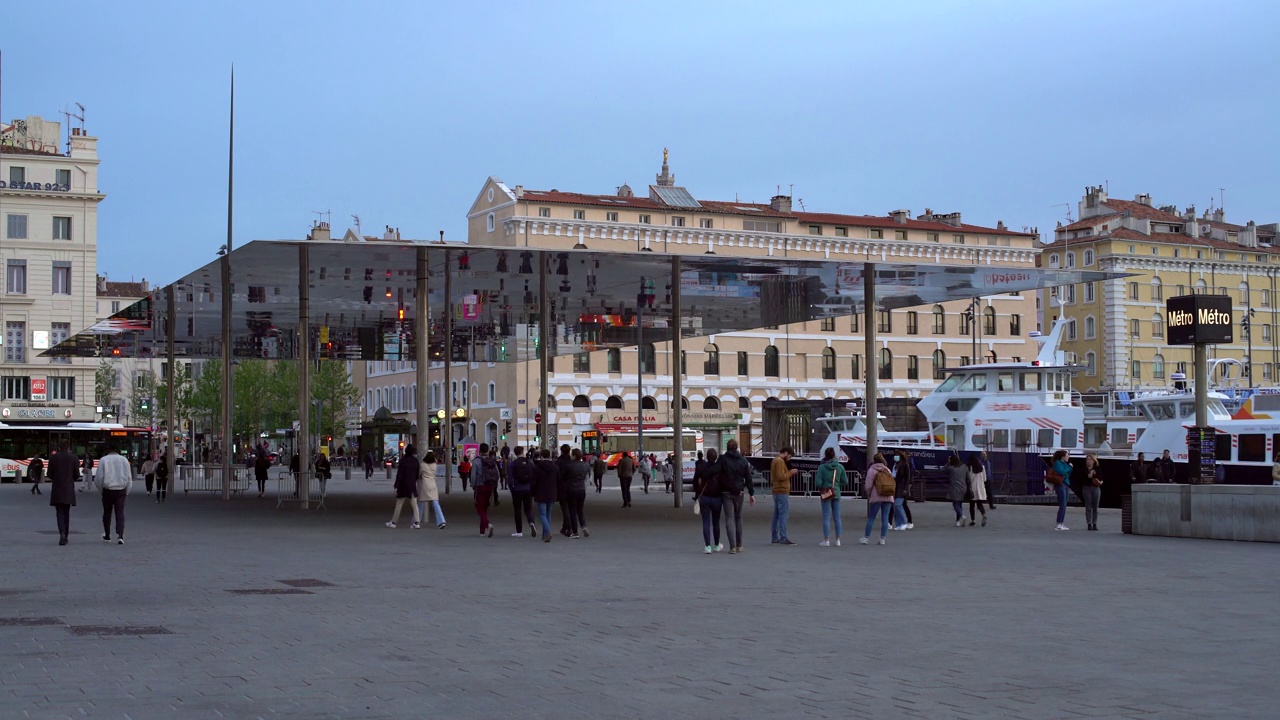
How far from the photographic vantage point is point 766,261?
92.9 feet

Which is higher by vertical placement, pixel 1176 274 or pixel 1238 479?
pixel 1176 274

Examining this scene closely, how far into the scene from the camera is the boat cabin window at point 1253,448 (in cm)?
3856

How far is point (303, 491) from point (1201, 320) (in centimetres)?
1978

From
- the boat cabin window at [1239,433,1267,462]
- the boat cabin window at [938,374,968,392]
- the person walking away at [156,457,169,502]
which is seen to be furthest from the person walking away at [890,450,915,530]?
the person walking away at [156,457,169,502]

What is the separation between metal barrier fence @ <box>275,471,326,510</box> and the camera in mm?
33500

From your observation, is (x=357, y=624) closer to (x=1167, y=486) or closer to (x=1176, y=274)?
(x=1167, y=486)

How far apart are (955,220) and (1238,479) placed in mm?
57359

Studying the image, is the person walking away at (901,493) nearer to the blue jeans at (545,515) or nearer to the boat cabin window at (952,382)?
the blue jeans at (545,515)

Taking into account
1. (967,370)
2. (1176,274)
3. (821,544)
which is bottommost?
(821,544)

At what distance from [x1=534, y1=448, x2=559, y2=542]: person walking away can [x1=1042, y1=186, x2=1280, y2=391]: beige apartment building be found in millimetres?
72768

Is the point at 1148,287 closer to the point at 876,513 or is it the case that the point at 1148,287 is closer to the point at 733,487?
the point at 876,513

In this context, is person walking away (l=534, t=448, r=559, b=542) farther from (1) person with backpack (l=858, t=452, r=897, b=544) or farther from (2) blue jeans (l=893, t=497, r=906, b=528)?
(2) blue jeans (l=893, t=497, r=906, b=528)

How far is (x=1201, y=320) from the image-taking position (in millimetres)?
24391

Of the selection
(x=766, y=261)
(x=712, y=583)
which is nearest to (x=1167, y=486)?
(x=766, y=261)
